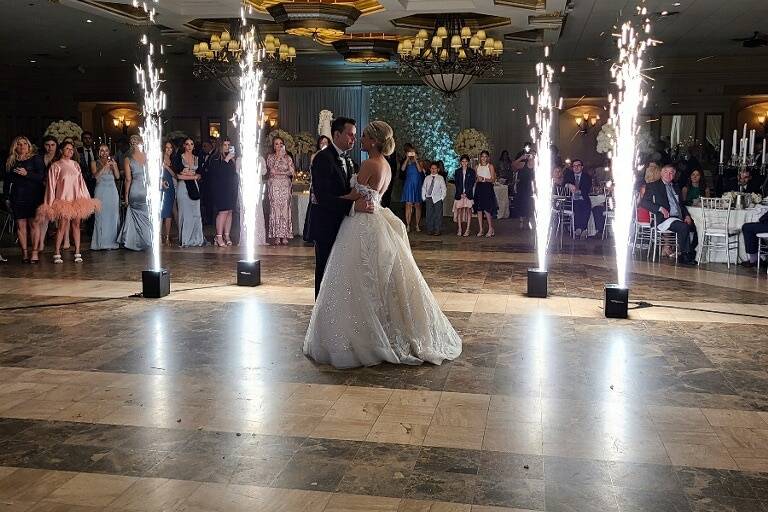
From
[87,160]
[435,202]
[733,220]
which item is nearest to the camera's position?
[733,220]

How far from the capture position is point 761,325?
6.50 meters

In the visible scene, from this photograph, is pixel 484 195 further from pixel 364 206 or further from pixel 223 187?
pixel 364 206

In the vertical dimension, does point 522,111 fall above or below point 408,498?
above

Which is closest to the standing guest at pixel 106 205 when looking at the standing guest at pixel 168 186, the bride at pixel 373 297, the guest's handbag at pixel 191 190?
the standing guest at pixel 168 186

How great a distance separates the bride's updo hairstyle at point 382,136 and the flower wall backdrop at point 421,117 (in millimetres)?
15131

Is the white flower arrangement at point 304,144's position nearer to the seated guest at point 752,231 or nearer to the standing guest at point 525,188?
the standing guest at point 525,188

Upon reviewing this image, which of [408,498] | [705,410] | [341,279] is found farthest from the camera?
[341,279]

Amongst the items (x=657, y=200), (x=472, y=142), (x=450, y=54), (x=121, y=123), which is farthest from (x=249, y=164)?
(x=121, y=123)

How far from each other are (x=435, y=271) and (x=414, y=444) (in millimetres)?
5640

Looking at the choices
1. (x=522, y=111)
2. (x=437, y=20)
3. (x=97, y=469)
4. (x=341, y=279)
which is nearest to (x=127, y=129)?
(x=522, y=111)

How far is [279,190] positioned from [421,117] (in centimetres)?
904

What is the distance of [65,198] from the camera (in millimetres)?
9922

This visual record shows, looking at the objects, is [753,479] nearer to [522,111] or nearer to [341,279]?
[341,279]

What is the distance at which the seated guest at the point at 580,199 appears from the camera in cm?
1321
